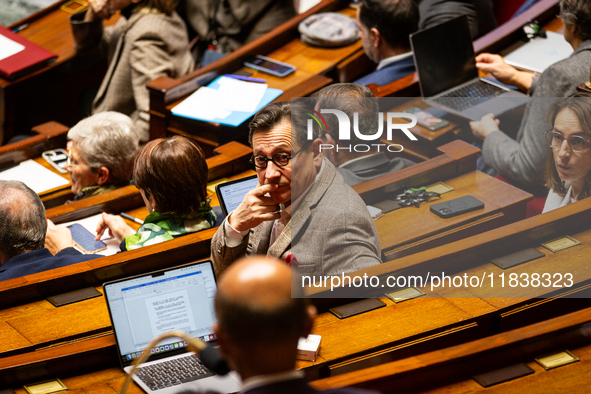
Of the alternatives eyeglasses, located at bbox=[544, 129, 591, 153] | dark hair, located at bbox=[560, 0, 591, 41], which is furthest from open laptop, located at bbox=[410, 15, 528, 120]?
eyeglasses, located at bbox=[544, 129, 591, 153]

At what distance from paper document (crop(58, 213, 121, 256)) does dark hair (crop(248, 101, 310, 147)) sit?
0.84 metres

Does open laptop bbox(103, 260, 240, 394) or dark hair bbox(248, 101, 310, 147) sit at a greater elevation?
dark hair bbox(248, 101, 310, 147)

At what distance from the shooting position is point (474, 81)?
126 inches

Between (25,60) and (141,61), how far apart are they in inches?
29.7

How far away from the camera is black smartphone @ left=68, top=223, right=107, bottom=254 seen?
2544 mm

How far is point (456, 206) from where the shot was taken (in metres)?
2.20

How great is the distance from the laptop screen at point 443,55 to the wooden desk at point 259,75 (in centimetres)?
57

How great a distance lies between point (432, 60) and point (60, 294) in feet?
6.14

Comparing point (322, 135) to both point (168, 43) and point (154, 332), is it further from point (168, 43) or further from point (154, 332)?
point (168, 43)

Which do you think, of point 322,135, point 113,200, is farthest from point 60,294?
point 322,135

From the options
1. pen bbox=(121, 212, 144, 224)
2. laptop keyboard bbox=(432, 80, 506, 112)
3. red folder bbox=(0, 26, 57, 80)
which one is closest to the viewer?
pen bbox=(121, 212, 144, 224)

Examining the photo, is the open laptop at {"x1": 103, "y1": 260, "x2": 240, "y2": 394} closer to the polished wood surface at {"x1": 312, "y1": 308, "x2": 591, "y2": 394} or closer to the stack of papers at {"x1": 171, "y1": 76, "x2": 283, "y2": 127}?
the polished wood surface at {"x1": 312, "y1": 308, "x2": 591, "y2": 394}

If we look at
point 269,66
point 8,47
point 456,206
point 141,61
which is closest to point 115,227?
point 456,206

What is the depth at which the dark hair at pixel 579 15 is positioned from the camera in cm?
254
